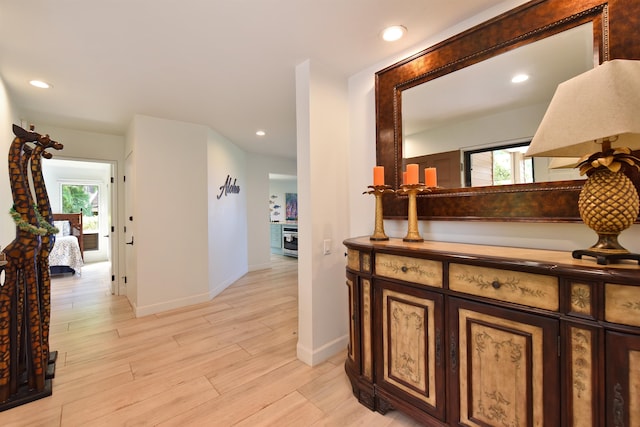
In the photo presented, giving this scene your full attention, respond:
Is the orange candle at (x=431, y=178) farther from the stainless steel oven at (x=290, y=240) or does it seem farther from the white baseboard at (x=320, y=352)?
the stainless steel oven at (x=290, y=240)

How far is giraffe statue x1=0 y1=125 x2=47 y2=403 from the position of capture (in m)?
1.74

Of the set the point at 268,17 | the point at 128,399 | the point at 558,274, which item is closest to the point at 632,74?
the point at 558,274

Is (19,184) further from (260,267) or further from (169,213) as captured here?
(260,267)

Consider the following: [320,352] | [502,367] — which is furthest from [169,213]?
[502,367]

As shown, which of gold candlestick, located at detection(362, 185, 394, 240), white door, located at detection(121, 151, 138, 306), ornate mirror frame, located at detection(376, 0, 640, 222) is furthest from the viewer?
white door, located at detection(121, 151, 138, 306)

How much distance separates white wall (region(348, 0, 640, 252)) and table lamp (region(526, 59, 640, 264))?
321 mm

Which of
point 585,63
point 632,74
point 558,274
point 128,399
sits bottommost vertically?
point 128,399

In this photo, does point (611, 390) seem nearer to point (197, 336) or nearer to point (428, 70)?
point (428, 70)

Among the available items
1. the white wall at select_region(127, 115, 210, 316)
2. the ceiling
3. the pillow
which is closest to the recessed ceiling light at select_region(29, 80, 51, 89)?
the ceiling

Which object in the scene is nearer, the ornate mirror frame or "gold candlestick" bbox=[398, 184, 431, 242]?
the ornate mirror frame

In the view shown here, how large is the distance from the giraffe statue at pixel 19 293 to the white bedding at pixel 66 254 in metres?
4.40

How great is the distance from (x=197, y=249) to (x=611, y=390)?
390 cm

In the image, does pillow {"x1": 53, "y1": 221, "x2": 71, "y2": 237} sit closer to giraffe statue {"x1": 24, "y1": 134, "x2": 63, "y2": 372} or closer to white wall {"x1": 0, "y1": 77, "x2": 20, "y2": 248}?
white wall {"x1": 0, "y1": 77, "x2": 20, "y2": 248}

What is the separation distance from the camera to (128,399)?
1.82m
